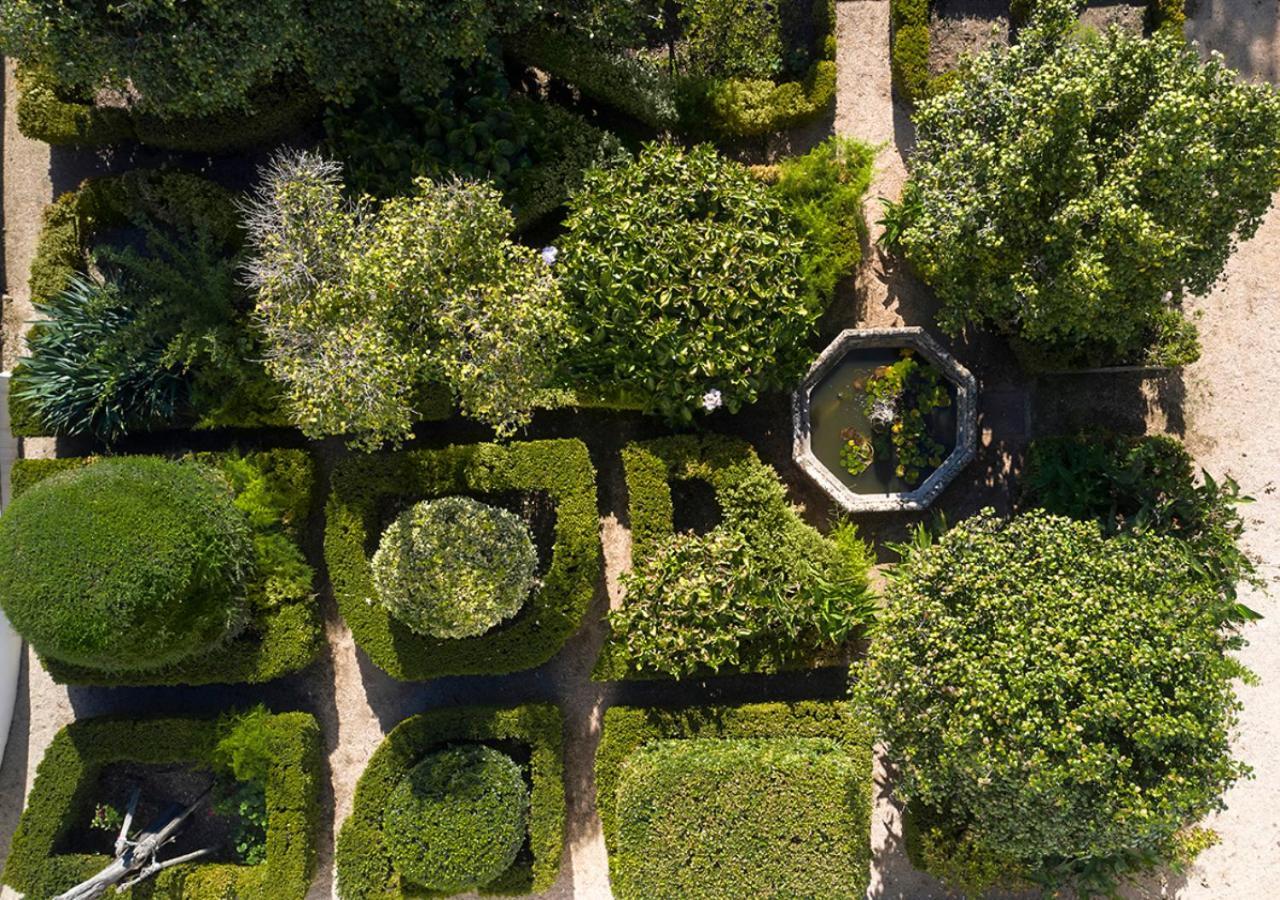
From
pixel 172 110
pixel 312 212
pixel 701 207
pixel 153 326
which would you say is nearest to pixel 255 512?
pixel 153 326

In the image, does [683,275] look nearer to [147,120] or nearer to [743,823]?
[743,823]

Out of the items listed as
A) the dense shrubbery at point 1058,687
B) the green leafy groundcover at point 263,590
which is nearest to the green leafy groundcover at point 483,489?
the green leafy groundcover at point 263,590

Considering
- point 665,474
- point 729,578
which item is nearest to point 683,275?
point 665,474

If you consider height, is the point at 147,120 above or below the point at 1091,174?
above

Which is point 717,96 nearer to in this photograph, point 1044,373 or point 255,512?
point 1044,373

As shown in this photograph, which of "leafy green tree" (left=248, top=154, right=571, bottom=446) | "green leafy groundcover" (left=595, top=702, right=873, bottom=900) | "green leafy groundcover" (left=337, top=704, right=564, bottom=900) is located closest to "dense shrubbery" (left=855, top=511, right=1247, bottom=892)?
"green leafy groundcover" (left=595, top=702, right=873, bottom=900)
